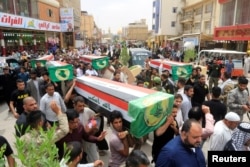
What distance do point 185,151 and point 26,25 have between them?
20.5m

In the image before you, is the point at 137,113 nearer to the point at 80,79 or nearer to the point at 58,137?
the point at 58,137

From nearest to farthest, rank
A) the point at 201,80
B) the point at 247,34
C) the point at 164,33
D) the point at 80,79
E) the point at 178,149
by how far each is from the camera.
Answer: the point at 178,149 → the point at 80,79 → the point at 201,80 → the point at 247,34 → the point at 164,33

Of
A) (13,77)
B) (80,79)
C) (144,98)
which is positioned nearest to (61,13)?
(13,77)

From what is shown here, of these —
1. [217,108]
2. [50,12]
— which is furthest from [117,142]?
[50,12]

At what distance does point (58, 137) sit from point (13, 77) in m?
5.48

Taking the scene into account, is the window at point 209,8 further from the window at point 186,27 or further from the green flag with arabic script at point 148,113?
the green flag with arabic script at point 148,113

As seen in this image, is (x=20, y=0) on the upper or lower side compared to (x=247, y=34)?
upper

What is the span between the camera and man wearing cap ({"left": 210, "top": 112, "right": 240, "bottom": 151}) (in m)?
3.12

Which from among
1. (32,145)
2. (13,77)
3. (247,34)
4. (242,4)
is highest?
(242,4)

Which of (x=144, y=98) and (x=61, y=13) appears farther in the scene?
(x=61, y=13)

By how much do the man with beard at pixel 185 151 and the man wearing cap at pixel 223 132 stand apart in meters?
0.87

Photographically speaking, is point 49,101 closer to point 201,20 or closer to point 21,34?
point 21,34

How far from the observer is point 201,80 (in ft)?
18.6

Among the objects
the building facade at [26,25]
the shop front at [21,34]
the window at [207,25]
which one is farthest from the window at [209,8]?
the shop front at [21,34]
